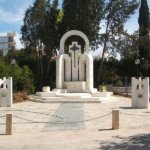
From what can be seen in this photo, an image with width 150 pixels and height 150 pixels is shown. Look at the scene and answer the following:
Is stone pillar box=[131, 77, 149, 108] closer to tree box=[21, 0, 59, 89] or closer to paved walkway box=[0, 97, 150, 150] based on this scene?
paved walkway box=[0, 97, 150, 150]

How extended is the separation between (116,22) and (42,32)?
7976mm

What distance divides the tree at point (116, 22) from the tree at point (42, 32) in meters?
5.70

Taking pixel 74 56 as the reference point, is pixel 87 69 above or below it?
below

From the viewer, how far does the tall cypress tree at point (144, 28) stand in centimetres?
4747

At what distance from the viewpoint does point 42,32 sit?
4528cm

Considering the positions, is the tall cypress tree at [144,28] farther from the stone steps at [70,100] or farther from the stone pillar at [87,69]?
the stone steps at [70,100]

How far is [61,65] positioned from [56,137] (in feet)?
71.5

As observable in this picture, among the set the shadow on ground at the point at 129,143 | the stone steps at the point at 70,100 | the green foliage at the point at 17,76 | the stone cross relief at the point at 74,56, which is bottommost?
the shadow on ground at the point at 129,143

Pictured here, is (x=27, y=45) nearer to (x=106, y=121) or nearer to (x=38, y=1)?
(x=38, y=1)

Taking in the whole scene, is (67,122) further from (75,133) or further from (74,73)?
(74,73)

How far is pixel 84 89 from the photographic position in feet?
111

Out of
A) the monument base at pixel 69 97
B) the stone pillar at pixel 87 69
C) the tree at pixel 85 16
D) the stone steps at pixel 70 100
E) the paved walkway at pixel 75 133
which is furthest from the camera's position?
the tree at pixel 85 16

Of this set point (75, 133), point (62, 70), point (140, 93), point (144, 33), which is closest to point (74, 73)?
point (62, 70)

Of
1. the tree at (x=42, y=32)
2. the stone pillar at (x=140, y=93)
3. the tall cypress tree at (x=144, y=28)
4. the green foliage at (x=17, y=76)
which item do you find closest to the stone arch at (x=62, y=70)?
the green foliage at (x=17, y=76)
